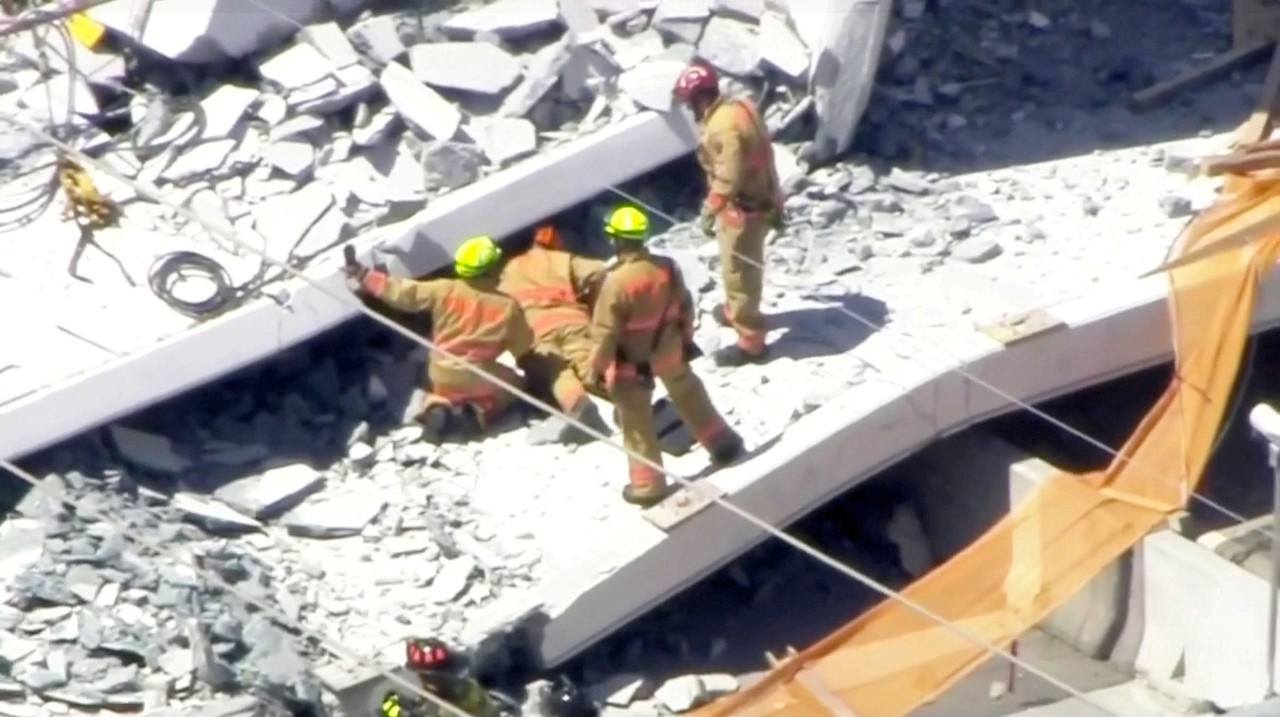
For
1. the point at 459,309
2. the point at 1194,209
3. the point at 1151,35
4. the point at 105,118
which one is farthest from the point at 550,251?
the point at 1151,35

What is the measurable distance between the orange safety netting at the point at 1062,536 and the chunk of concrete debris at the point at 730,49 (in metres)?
2.87

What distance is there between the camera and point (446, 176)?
1275 cm

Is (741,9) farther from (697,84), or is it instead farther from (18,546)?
(18,546)

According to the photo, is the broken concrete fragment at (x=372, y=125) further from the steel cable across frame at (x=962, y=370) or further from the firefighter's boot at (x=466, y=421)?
the firefighter's boot at (x=466, y=421)

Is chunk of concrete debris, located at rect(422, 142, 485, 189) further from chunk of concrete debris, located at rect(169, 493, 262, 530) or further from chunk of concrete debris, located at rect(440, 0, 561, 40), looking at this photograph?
chunk of concrete debris, located at rect(169, 493, 262, 530)

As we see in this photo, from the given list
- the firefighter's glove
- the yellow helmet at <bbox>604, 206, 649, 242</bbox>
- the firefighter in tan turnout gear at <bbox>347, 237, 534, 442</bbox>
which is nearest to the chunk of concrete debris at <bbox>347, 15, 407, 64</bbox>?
the firefighter in tan turnout gear at <bbox>347, 237, 534, 442</bbox>

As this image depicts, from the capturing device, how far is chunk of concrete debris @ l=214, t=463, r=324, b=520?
11.7m

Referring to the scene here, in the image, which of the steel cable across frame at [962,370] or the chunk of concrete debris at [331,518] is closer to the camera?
the chunk of concrete debris at [331,518]

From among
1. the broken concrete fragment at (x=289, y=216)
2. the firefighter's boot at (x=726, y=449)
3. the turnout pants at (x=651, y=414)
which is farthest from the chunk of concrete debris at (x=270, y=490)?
the firefighter's boot at (x=726, y=449)

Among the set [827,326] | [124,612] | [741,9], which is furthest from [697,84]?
[124,612]

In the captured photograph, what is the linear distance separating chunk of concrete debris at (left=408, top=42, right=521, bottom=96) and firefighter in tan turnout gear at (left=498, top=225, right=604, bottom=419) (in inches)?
47.0

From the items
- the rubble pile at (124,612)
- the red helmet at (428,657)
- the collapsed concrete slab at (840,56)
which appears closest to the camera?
the red helmet at (428,657)

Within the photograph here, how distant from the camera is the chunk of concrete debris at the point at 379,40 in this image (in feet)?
43.6

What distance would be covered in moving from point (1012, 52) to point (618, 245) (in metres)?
5.09
